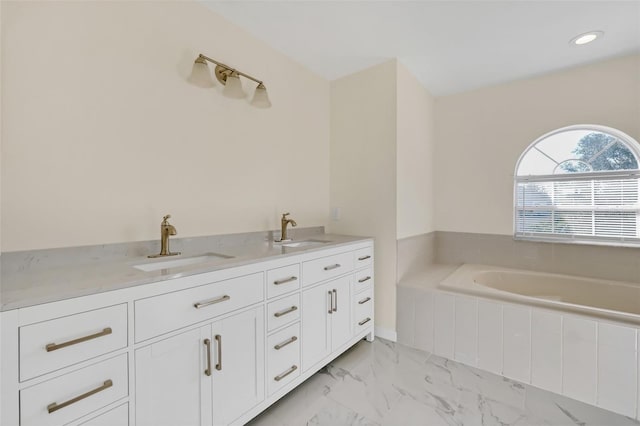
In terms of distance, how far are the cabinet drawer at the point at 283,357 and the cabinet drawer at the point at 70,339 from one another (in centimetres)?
72

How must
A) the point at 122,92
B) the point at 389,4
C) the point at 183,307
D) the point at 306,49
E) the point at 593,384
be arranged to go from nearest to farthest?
the point at 183,307 → the point at 122,92 → the point at 593,384 → the point at 389,4 → the point at 306,49

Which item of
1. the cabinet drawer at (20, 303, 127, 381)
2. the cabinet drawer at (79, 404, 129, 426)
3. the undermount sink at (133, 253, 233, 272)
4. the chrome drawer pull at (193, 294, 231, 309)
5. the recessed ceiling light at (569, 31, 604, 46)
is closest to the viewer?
the cabinet drawer at (20, 303, 127, 381)

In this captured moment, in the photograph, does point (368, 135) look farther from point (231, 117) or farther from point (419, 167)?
point (231, 117)

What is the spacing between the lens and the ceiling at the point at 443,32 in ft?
5.89

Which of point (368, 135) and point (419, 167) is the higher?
point (368, 135)

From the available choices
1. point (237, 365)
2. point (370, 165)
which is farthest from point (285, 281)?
point (370, 165)

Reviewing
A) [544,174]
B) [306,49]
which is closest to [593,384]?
[544,174]

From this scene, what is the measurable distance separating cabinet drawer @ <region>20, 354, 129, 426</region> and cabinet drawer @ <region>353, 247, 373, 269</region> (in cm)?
154

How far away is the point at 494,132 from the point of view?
2.95 metres

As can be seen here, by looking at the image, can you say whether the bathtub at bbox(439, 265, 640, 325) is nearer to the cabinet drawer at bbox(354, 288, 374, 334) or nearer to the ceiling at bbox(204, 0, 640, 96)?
the cabinet drawer at bbox(354, 288, 374, 334)

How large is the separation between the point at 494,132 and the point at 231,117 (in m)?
2.71

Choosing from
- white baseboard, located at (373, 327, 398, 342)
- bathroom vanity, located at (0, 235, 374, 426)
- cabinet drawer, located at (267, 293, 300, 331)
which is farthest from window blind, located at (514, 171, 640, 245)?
cabinet drawer, located at (267, 293, 300, 331)

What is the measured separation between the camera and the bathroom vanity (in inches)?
31.7

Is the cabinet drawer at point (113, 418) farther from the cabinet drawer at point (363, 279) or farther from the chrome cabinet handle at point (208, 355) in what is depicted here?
the cabinet drawer at point (363, 279)
